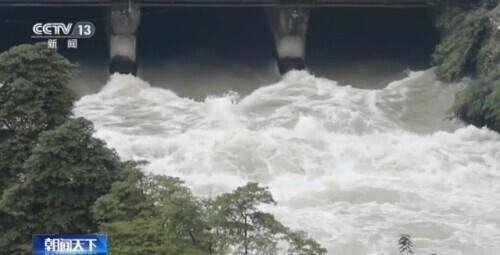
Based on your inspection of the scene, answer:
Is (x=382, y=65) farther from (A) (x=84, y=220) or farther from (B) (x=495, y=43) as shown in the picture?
(A) (x=84, y=220)

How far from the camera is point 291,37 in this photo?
37781mm

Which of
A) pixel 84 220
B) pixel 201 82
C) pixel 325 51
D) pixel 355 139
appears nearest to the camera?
pixel 84 220

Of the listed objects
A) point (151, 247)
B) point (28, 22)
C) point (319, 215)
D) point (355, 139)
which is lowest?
point (151, 247)

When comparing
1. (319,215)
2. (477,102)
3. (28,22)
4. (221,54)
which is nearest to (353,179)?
(319,215)

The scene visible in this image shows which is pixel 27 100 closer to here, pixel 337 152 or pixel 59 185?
pixel 59 185

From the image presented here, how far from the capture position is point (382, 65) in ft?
125

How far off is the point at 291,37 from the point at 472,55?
5.72 metres

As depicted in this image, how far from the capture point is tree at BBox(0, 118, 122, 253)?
54.1ft

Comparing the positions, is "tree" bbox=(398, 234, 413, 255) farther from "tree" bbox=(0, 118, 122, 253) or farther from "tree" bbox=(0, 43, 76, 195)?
"tree" bbox=(0, 43, 76, 195)

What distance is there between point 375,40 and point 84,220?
24.2 meters

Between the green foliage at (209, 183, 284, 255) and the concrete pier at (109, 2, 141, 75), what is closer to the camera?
the green foliage at (209, 183, 284, 255)

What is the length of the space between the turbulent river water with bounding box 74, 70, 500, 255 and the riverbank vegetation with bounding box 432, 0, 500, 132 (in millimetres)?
480

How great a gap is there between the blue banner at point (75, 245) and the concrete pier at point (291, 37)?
82.6 ft

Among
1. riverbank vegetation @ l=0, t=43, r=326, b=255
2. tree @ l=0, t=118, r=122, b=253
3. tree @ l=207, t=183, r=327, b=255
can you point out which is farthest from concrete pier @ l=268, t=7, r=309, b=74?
tree @ l=207, t=183, r=327, b=255
